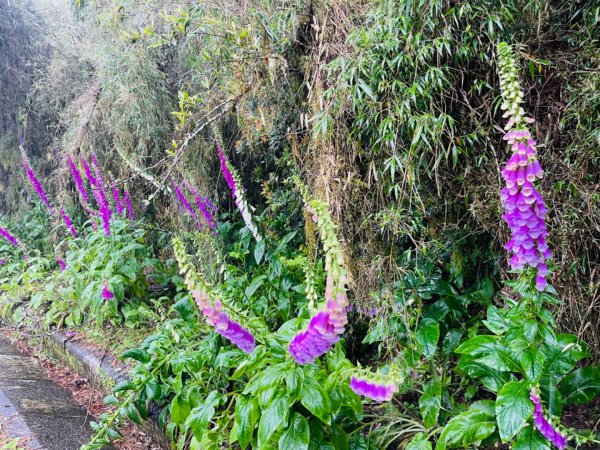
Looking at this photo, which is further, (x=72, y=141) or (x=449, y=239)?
(x=72, y=141)

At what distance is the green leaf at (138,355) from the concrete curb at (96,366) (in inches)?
19.5

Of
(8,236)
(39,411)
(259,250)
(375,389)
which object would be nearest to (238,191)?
(259,250)

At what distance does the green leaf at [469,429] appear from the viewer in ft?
6.17

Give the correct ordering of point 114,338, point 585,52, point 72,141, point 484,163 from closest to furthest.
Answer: point 585,52
point 484,163
point 114,338
point 72,141

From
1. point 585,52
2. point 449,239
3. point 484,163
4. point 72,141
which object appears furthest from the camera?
point 72,141

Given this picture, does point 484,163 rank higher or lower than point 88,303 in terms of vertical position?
higher

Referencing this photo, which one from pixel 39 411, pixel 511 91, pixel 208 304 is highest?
pixel 511 91

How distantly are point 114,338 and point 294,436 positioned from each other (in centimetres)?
267

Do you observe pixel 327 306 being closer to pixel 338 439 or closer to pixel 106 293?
pixel 338 439

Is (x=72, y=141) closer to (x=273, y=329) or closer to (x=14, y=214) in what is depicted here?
(x=14, y=214)

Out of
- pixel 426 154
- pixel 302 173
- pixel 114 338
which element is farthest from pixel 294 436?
pixel 114 338

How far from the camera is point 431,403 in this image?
7.41 feet

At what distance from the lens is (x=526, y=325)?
1800 millimetres

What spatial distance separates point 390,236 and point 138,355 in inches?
67.0
